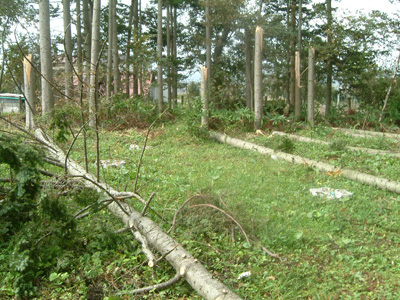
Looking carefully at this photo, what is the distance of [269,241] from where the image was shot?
11.7ft

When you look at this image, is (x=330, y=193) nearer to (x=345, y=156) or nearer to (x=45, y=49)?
(x=345, y=156)

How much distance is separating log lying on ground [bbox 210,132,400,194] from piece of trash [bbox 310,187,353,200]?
0.70 metres

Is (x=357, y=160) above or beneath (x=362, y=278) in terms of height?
above

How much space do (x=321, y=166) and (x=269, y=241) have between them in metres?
3.24

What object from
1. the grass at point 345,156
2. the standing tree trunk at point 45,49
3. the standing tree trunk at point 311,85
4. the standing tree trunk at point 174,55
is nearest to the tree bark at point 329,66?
the standing tree trunk at point 311,85

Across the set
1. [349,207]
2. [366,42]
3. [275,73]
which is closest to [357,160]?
[349,207]

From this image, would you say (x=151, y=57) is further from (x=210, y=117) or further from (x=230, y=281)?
(x=230, y=281)

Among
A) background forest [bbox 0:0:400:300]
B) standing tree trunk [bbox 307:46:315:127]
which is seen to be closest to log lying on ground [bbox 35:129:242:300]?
background forest [bbox 0:0:400:300]

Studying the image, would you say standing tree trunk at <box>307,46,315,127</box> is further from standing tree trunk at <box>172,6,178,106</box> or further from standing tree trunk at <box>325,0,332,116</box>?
standing tree trunk at <box>172,6,178,106</box>

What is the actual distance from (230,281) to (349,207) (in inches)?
91.2

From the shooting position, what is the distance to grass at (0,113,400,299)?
296 centimetres

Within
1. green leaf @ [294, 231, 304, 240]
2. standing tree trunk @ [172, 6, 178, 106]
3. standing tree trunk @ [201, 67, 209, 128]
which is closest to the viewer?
green leaf @ [294, 231, 304, 240]

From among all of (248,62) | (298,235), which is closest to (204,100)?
(248,62)

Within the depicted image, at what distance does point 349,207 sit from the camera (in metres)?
4.58
